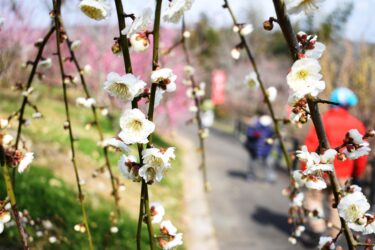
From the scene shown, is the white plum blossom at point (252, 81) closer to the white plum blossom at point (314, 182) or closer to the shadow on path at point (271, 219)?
the white plum blossom at point (314, 182)

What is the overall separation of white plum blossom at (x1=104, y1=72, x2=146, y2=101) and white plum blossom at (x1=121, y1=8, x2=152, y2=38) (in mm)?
107

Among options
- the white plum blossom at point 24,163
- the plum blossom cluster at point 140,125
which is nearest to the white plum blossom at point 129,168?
the plum blossom cluster at point 140,125

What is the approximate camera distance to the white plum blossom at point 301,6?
952 mm

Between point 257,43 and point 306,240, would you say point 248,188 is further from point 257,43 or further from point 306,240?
point 257,43

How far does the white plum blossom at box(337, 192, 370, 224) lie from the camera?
42.8 inches

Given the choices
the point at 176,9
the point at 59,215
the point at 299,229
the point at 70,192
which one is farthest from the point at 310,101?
the point at 70,192

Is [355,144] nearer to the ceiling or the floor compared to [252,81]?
nearer to the floor

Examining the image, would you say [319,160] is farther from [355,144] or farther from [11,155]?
[11,155]

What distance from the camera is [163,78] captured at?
3.34ft

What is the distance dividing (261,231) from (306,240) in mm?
690

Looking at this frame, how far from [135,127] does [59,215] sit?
3133 millimetres

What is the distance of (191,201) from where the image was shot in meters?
7.29

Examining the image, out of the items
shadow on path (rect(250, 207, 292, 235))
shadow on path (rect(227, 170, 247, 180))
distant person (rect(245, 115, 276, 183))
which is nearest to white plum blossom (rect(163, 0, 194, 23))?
shadow on path (rect(250, 207, 292, 235))

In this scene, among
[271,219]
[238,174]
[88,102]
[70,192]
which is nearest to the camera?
[88,102]
